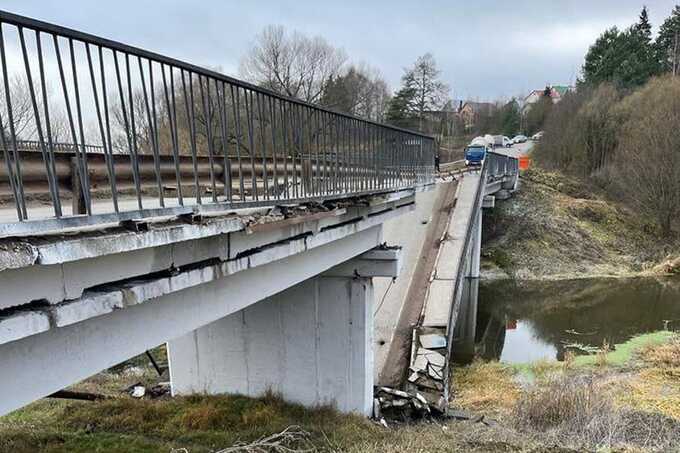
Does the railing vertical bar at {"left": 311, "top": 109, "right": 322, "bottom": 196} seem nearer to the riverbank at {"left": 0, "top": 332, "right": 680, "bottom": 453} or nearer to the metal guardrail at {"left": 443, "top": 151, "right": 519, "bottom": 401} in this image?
the riverbank at {"left": 0, "top": 332, "right": 680, "bottom": 453}

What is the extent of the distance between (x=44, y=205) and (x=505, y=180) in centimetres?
2779

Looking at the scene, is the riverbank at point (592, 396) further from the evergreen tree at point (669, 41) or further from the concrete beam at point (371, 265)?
the evergreen tree at point (669, 41)

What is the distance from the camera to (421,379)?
10922 mm

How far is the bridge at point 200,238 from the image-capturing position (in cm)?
280

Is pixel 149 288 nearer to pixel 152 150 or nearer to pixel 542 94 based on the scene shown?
pixel 152 150

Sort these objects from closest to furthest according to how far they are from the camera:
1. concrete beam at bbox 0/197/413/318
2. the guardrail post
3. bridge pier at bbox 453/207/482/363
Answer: concrete beam at bbox 0/197/413/318 → the guardrail post → bridge pier at bbox 453/207/482/363

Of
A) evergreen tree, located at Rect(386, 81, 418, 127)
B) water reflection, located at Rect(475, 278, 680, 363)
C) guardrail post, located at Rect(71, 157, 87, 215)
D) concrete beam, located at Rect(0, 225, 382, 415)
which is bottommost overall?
water reflection, located at Rect(475, 278, 680, 363)

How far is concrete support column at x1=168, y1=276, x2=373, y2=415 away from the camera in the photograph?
28.5 ft

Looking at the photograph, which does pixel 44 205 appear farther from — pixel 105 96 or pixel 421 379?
pixel 421 379

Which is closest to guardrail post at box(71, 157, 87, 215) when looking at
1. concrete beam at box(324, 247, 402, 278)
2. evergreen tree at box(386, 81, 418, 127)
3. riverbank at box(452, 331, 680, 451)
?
concrete beam at box(324, 247, 402, 278)

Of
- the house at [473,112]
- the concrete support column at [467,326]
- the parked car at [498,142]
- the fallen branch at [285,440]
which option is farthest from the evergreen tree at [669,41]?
the fallen branch at [285,440]

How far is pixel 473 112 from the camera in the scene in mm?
84188

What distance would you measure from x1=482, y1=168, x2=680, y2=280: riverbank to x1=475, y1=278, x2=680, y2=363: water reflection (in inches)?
55.5

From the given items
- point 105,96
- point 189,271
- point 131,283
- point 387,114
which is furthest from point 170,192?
point 387,114
